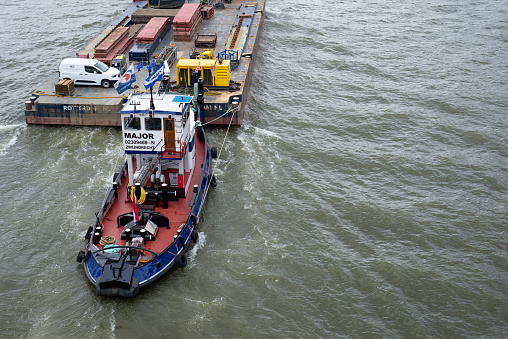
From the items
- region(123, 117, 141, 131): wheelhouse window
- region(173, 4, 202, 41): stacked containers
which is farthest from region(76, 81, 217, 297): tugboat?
region(173, 4, 202, 41): stacked containers

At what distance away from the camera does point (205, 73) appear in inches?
1368

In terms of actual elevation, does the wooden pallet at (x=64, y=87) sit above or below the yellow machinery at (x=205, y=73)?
below

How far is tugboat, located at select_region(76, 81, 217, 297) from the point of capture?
2102 centimetres

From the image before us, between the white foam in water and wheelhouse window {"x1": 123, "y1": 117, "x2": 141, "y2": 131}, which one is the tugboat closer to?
wheelhouse window {"x1": 123, "y1": 117, "x2": 141, "y2": 131}

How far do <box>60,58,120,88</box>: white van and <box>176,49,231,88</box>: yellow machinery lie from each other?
4076mm

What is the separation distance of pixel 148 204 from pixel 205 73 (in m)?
12.9

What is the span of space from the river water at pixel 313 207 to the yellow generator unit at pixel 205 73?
3120mm

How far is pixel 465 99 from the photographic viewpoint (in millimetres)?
37375

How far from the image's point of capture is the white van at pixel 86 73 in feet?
114

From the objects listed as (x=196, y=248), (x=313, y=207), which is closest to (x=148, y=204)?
(x=196, y=248)

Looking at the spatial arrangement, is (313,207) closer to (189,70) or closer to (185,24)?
(189,70)

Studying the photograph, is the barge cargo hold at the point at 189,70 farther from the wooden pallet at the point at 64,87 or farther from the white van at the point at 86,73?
the white van at the point at 86,73

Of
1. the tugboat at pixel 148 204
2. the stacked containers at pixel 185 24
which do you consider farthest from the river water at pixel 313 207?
the stacked containers at pixel 185 24

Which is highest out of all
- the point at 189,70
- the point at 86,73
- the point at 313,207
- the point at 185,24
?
the point at 185,24
